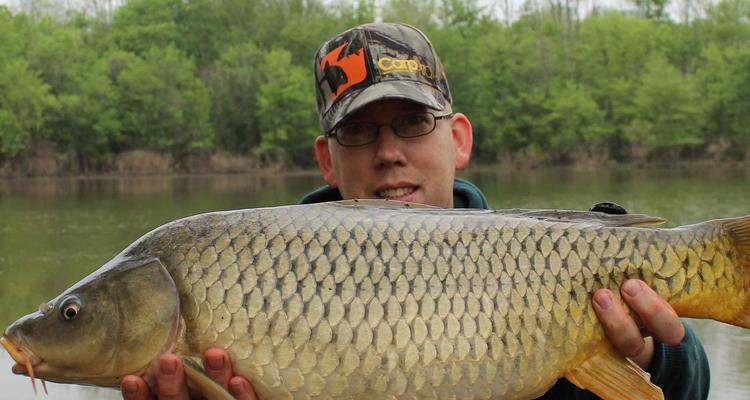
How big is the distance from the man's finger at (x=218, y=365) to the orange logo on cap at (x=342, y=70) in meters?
1.05

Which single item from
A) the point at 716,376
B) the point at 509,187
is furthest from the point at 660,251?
the point at 509,187

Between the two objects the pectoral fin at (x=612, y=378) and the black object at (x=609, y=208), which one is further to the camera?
the black object at (x=609, y=208)

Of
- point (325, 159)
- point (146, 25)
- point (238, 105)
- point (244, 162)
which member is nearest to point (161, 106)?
point (238, 105)

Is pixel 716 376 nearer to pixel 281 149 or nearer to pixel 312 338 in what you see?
pixel 312 338

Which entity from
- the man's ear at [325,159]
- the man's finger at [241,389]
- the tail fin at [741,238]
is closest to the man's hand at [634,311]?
the tail fin at [741,238]

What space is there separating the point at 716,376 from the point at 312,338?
14.2 feet

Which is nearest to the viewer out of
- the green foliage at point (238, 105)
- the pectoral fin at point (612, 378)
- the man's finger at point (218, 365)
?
the man's finger at point (218, 365)

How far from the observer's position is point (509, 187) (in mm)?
20469

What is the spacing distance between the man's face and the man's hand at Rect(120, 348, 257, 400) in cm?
89

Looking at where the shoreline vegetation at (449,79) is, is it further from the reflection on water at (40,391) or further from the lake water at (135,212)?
the reflection on water at (40,391)

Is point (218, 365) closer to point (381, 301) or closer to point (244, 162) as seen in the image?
point (381, 301)

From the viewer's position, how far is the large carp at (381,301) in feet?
5.15

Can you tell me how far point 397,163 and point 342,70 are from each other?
13.1 inches

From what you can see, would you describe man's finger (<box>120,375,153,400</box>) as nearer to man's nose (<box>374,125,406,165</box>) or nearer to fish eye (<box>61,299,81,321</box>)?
fish eye (<box>61,299,81,321</box>)
